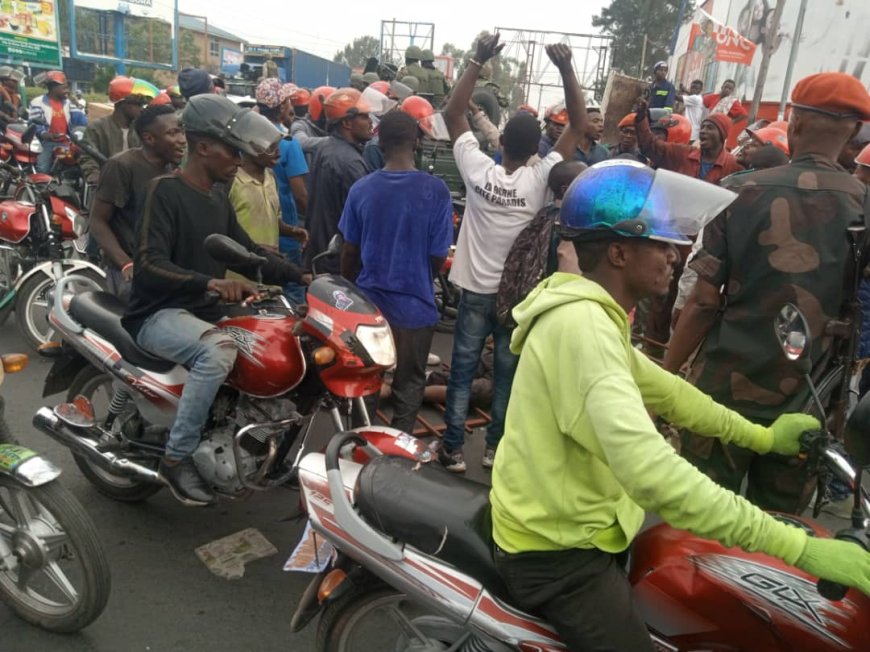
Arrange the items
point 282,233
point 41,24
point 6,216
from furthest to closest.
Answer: point 41,24 → point 6,216 → point 282,233

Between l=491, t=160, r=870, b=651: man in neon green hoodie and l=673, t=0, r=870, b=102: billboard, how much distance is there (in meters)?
10.6

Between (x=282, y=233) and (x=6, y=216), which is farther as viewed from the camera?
(x=6, y=216)

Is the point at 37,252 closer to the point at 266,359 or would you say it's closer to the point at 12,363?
the point at 12,363

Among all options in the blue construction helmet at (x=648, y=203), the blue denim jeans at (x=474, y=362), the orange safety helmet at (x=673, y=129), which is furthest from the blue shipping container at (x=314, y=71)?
the blue construction helmet at (x=648, y=203)

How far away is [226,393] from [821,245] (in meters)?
2.48

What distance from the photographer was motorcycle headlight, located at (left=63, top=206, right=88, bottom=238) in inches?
235

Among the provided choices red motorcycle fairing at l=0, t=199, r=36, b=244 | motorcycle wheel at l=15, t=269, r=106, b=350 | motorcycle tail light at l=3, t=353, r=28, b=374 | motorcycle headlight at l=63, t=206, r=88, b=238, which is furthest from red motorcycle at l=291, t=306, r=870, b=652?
motorcycle headlight at l=63, t=206, r=88, b=238

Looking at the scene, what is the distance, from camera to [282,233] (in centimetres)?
436

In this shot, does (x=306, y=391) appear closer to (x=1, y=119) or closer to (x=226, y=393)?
(x=226, y=393)

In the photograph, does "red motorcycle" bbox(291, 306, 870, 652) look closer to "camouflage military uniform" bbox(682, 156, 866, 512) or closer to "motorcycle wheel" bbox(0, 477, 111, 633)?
"camouflage military uniform" bbox(682, 156, 866, 512)

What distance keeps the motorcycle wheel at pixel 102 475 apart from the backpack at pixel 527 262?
1.97 meters

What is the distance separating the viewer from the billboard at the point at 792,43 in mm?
11102

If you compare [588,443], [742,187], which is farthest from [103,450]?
[742,187]

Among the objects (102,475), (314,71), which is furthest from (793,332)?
(314,71)
